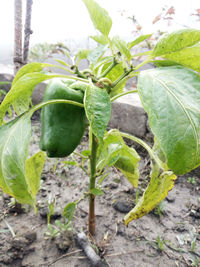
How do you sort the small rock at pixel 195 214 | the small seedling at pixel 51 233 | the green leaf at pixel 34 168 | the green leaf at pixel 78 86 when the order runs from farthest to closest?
the small rock at pixel 195 214, the small seedling at pixel 51 233, the green leaf at pixel 34 168, the green leaf at pixel 78 86

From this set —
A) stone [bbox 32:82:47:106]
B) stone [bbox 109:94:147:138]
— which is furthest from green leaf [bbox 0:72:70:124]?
stone [bbox 32:82:47:106]

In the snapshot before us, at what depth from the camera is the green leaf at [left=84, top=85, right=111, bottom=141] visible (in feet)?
1.30

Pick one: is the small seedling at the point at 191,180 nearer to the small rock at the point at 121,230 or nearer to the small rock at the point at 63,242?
the small rock at the point at 121,230

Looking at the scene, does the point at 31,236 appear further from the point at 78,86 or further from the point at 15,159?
the point at 78,86

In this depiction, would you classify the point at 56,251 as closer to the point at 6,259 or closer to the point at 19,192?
the point at 6,259

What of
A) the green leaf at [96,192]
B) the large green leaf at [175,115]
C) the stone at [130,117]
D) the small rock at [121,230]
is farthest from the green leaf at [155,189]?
the stone at [130,117]

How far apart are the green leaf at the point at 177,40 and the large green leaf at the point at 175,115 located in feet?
0.28

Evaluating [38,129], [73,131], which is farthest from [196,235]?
[38,129]

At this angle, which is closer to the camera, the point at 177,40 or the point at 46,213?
the point at 177,40

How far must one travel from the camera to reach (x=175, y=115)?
39cm

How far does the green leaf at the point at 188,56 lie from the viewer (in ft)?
1.64

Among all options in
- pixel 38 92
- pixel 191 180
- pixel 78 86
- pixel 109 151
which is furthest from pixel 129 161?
pixel 38 92

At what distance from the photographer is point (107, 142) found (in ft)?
2.39

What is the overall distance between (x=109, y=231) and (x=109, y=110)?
0.67 meters
